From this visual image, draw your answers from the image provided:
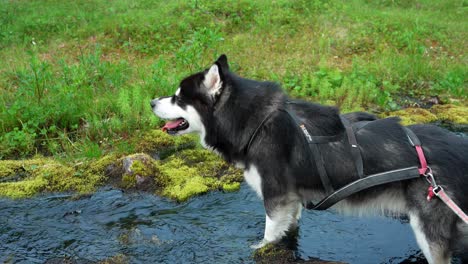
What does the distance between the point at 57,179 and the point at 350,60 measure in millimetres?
7299

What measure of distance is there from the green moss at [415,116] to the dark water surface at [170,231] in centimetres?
293

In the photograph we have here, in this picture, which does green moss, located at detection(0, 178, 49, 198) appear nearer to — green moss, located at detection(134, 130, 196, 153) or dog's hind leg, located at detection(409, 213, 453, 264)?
green moss, located at detection(134, 130, 196, 153)

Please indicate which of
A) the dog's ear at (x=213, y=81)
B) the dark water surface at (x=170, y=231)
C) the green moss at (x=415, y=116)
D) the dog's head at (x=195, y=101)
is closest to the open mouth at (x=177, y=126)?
the dog's head at (x=195, y=101)

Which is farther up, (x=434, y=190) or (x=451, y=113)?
(x=434, y=190)

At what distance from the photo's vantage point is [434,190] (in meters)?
3.39

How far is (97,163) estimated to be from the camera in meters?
5.98

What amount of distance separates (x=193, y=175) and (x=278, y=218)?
1869 millimetres

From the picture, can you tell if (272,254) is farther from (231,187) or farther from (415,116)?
(415,116)

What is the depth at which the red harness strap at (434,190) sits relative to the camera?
10.8 feet

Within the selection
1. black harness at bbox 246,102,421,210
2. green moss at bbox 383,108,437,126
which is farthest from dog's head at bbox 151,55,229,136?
green moss at bbox 383,108,437,126

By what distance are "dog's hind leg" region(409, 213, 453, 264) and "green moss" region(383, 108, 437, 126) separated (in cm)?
389

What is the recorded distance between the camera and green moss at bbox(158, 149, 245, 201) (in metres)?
5.40

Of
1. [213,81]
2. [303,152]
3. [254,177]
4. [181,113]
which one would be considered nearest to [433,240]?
[303,152]

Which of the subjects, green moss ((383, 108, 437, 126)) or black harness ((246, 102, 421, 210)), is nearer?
black harness ((246, 102, 421, 210))
